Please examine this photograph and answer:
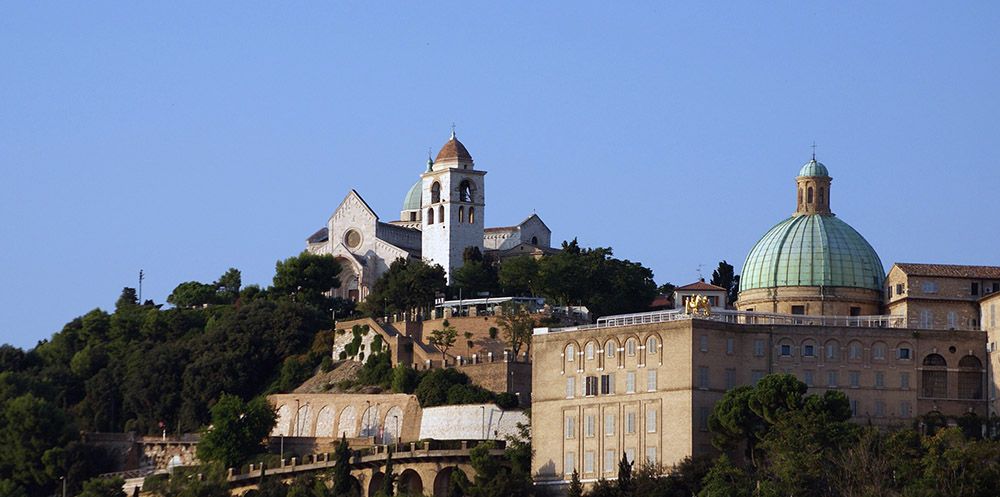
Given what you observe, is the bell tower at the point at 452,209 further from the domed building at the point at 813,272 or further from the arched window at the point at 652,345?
the arched window at the point at 652,345

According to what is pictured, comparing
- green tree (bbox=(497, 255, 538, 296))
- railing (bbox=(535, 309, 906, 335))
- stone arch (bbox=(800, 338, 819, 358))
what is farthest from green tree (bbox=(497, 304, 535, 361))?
stone arch (bbox=(800, 338, 819, 358))

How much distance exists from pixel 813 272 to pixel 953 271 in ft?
20.2

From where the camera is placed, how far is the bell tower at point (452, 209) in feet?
424

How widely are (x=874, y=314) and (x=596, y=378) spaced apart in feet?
43.2

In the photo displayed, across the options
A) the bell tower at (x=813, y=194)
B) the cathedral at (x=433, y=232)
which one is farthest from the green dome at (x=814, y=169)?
the cathedral at (x=433, y=232)

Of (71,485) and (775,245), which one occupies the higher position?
(775,245)

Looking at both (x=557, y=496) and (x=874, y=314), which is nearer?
(x=557, y=496)

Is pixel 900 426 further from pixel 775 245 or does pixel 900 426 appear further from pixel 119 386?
pixel 119 386

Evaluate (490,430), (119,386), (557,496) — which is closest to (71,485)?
(119,386)

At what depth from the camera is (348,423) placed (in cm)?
10588

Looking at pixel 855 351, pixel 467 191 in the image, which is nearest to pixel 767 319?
pixel 855 351

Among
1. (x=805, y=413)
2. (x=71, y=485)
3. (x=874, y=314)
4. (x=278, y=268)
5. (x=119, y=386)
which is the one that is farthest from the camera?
(x=278, y=268)

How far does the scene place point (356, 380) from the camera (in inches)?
4331

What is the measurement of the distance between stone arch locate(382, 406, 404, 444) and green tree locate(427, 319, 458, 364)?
5.36 metres
